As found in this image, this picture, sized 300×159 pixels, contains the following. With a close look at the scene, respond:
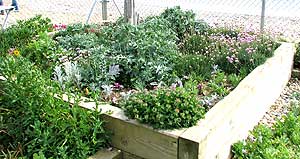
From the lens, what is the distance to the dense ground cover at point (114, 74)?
2.38 meters

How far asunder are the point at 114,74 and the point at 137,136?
0.78 m

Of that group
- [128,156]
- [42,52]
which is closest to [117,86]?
[128,156]

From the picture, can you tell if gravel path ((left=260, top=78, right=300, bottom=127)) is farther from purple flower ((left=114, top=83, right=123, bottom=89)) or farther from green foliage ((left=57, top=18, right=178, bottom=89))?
purple flower ((left=114, top=83, right=123, bottom=89))

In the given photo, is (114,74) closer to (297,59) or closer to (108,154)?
(108,154)

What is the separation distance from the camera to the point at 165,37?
12.1 feet

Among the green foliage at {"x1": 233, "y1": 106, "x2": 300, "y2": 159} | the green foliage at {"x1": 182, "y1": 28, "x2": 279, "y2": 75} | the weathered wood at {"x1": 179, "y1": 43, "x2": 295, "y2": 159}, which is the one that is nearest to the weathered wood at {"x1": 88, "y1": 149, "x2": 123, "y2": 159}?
the weathered wood at {"x1": 179, "y1": 43, "x2": 295, "y2": 159}

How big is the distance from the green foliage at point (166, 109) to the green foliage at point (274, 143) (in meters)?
0.55

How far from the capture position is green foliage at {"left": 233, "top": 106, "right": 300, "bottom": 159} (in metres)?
2.62

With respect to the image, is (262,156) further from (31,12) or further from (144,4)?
(31,12)

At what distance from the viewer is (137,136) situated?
2.39 m

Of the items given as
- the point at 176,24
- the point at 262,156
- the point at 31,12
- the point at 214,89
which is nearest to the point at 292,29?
the point at 176,24

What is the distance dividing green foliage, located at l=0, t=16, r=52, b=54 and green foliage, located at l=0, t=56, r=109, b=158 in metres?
1.33

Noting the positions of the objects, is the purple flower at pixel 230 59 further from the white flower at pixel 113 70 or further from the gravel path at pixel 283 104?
the white flower at pixel 113 70

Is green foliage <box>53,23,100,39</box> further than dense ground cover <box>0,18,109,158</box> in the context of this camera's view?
Yes
